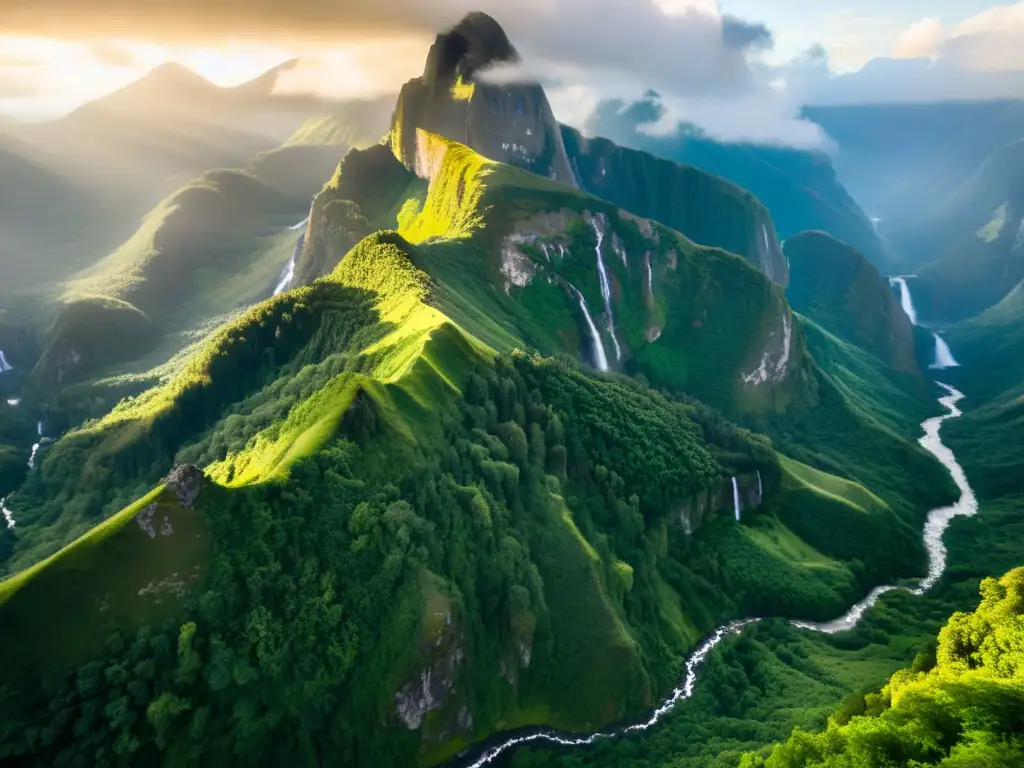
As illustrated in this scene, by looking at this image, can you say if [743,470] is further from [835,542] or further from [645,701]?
[645,701]

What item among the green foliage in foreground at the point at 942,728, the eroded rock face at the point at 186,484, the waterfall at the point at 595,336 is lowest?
the waterfall at the point at 595,336

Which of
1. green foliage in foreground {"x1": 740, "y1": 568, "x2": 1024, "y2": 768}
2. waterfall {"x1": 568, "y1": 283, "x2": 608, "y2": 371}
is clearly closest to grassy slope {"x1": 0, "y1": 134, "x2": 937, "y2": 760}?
waterfall {"x1": 568, "y1": 283, "x2": 608, "y2": 371}

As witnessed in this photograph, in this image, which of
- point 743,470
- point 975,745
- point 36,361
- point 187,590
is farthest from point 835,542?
point 36,361

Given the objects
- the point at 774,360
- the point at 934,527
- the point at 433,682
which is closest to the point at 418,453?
the point at 433,682

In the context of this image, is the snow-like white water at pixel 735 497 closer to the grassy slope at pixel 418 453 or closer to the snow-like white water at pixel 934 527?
the grassy slope at pixel 418 453

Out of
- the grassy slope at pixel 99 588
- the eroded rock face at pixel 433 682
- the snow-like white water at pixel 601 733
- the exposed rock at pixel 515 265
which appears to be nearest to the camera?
the grassy slope at pixel 99 588

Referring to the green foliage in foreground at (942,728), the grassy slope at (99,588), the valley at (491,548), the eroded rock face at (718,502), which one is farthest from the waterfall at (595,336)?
the grassy slope at (99,588)

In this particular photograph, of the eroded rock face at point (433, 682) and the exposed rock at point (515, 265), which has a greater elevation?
the exposed rock at point (515, 265)
